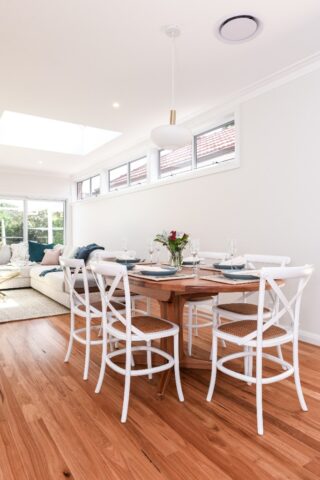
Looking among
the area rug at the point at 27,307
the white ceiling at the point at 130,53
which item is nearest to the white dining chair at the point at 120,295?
the area rug at the point at 27,307

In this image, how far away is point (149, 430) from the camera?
178cm

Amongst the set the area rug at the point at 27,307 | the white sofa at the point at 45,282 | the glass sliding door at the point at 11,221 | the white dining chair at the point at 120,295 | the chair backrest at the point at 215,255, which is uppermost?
the glass sliding door at the point at 11,221

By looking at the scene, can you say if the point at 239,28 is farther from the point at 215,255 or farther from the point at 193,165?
the point at 193,165

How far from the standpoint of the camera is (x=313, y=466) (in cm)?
149

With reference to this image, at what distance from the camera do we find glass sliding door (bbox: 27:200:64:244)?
8.16 m

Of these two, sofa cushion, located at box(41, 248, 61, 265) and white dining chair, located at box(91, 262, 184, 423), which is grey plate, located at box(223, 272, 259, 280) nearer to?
white dining chair, located at box(91, 262, 184, 423)

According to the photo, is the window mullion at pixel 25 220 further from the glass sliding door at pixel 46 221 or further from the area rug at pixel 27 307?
the area rug at pixel 27 307

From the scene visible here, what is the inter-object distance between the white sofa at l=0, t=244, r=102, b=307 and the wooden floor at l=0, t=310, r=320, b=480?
1981 mm

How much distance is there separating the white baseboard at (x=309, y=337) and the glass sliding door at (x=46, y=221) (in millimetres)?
6730

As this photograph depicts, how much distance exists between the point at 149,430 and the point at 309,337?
2070mm

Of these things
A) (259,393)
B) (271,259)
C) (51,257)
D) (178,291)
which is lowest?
(259,393)

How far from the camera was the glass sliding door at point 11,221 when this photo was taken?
7.80m

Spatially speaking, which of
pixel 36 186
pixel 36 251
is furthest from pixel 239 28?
pixel 36 186

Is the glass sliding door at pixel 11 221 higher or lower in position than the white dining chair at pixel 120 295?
higher
